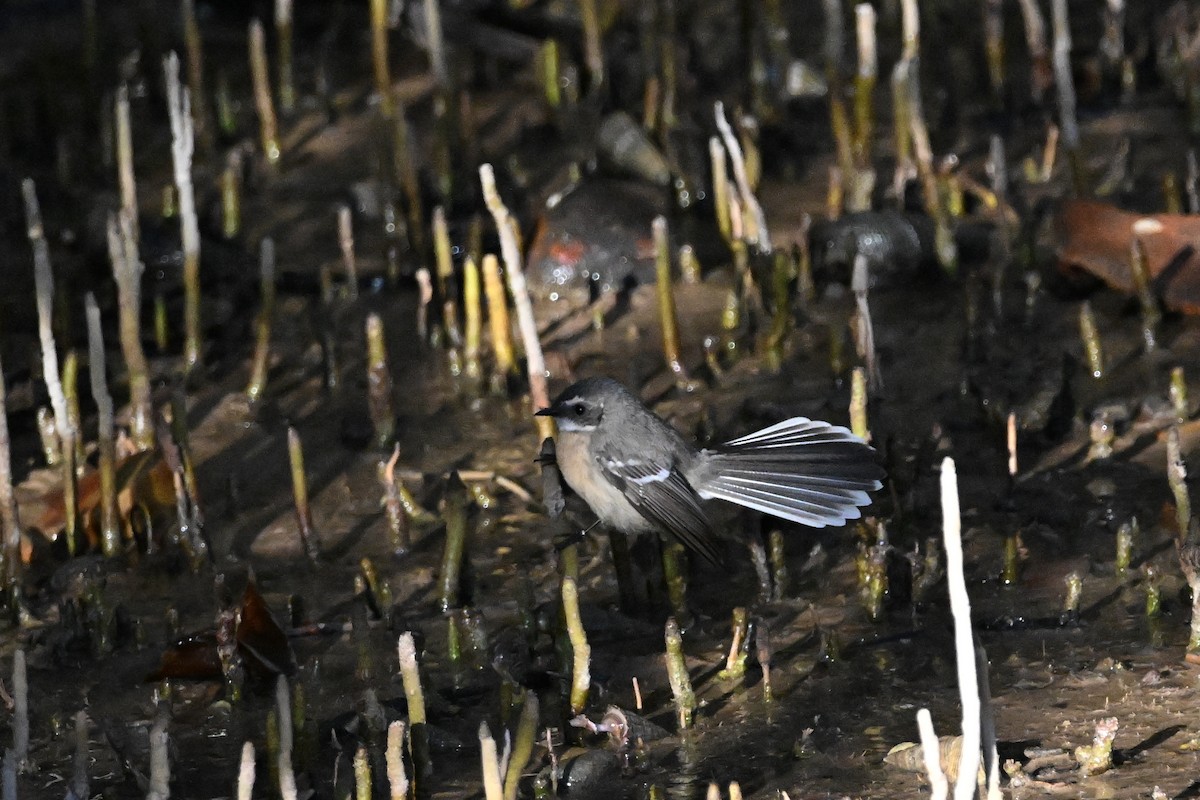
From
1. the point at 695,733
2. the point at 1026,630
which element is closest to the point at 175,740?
the point at 695,733

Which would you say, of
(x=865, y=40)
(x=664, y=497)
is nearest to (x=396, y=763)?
(x=664, y=497)

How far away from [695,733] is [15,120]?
667 cm

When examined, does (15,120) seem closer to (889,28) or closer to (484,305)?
(484,305)

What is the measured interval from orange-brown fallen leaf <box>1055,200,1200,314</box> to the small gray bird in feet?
6.64

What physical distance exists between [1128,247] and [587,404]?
2.63 metres

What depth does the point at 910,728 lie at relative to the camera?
15.7 feet

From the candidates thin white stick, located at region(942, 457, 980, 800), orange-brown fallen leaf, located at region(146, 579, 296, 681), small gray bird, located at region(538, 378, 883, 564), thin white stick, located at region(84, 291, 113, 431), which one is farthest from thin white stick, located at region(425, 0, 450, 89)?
thin white stick, located at region(942, 457, 980, 800)

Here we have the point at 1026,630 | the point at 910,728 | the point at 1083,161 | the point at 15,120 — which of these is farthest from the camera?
the point at 15,120

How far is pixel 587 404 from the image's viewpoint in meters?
6.12

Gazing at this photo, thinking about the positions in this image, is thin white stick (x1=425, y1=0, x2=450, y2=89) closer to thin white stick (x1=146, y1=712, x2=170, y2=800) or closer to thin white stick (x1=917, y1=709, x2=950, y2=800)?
thin white stick (x1=146, y1=712, x2=170, y2=800)

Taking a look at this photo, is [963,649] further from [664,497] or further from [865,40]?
[865,40]

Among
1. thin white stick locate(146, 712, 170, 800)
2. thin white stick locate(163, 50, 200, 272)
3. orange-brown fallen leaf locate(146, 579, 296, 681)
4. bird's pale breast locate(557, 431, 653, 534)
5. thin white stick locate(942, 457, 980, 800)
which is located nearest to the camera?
thin white stick locate(942, 457, 980, 800)

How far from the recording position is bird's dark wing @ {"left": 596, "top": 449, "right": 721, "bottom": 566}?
18.6 ft

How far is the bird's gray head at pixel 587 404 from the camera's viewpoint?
6.12 metres
